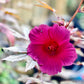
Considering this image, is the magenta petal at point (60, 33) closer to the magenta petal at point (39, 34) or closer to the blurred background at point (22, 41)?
the magenta petal at point (39, 34)

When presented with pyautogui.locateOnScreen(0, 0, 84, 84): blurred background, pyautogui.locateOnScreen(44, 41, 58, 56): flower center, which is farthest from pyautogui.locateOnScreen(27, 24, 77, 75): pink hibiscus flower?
pyautogui.locateOnScreen(0, 0, 84, 84): blurred background

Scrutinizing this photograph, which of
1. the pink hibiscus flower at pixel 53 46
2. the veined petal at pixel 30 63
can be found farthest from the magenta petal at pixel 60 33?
the veined petal at pixel 30 63

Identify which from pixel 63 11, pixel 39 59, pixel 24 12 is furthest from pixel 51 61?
pixel 63 11

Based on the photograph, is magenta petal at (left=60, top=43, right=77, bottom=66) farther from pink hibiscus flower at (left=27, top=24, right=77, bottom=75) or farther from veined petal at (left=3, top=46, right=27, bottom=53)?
veined petal at (left=3, top=46, right=27, bottom=53)

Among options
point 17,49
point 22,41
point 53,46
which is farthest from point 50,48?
point 22,41

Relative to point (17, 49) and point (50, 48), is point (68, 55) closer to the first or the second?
point (50, 48)

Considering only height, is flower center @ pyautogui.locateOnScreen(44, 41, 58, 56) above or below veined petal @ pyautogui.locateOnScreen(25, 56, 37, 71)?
above

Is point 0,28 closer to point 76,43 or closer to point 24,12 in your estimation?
point 76,43

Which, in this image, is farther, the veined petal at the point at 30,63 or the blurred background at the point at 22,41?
the blurred background at the point at 22,41
